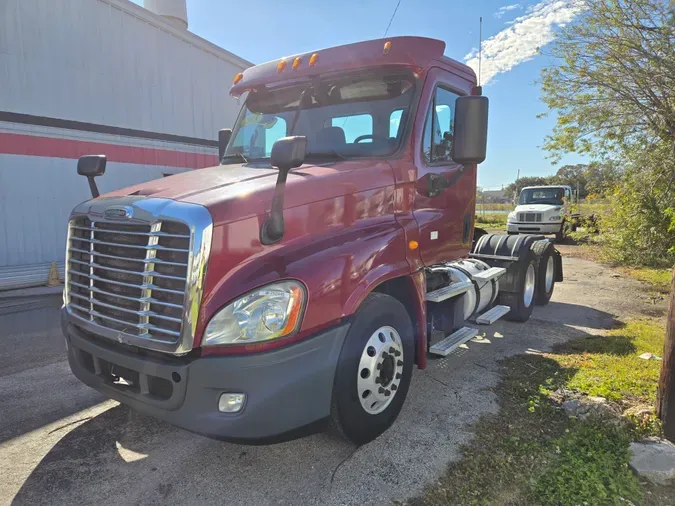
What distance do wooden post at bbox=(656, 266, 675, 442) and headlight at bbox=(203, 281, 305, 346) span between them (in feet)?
8.66

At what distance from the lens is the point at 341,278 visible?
2.63 metres

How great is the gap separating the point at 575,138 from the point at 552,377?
10.3 meters

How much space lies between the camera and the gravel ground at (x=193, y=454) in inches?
101

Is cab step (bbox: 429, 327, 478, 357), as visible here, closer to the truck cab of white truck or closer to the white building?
the white building

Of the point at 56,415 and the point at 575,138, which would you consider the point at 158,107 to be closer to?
the point at 56,415

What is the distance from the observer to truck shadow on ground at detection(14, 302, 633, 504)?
256 cm

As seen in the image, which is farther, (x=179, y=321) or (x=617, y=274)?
(x=617, y=274)

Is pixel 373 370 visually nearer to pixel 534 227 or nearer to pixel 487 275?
pixel 487 275

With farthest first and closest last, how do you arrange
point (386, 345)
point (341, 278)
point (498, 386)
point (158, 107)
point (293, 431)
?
point (158, 107) → point (498, 386) → point (386, 345) → point (341, 278) → point (293, 431)

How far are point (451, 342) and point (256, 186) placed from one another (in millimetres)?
2297

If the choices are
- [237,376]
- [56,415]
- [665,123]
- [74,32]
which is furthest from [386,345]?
[665,123]

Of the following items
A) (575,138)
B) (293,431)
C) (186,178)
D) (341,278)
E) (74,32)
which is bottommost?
(293,431)

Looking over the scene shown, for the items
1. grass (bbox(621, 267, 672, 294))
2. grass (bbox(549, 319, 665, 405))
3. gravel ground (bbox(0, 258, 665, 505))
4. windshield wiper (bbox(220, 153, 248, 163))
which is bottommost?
gravel ground (bbox(0, 258, 665, 505))

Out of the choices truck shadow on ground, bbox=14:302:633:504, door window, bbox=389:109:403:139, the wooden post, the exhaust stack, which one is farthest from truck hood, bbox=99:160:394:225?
the exhaust stack
